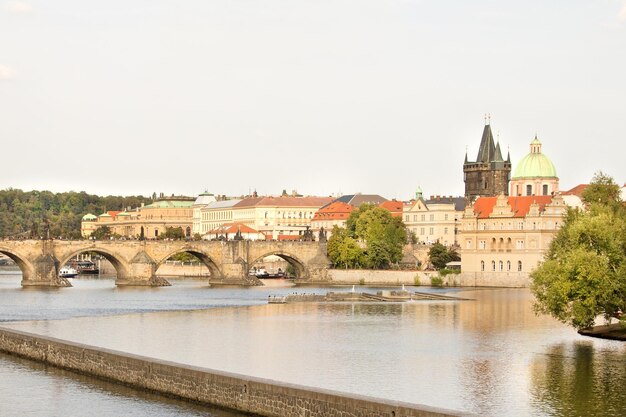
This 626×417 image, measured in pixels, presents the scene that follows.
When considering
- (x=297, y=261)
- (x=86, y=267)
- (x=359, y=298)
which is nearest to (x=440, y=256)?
(x=297, y=261)

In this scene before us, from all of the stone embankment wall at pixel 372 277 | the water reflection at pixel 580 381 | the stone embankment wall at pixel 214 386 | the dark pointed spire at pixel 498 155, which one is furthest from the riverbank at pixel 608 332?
the dark pointed spire at pixel 498 155

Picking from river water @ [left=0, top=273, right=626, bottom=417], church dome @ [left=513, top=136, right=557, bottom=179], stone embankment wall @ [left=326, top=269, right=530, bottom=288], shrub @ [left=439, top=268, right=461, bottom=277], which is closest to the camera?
river water @ [left=0, top=273, right=626, bottom=417]

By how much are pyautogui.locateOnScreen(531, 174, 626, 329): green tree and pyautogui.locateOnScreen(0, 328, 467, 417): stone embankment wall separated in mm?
19730

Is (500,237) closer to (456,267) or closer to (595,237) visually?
(456,267)

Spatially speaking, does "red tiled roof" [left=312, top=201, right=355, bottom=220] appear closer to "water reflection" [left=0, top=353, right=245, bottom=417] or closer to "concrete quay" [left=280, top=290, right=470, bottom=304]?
"concrete quay" [left=280, top=290, right=470, bottom=304]

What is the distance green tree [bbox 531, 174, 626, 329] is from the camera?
49562 millimetres

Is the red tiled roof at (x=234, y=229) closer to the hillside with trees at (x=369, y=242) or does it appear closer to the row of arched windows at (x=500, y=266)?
the hillside with trees at (x=369, y=242)

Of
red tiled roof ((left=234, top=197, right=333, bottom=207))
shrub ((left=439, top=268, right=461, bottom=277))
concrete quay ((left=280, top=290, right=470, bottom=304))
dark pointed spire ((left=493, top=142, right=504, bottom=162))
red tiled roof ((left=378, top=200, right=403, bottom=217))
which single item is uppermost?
dark pointed spire ((left=493, top=142, right=504, bottom=162))

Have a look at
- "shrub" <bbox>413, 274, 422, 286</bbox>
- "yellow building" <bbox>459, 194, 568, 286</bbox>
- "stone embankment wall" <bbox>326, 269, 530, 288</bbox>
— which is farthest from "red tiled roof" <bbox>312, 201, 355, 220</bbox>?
"yellow building" <bbox>459, 194, 568, 286</bbox>

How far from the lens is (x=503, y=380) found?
40.2 m

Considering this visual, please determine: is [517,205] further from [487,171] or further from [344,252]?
[487,171]

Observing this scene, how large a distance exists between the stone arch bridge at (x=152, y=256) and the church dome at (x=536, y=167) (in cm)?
2516

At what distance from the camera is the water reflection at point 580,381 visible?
1356 inches

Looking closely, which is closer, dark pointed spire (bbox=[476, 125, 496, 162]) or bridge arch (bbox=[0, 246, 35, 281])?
bridge arch (bbox=[0, 246, 35, 281])
